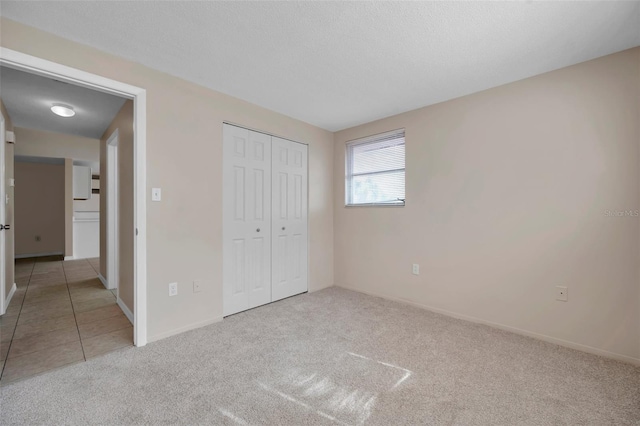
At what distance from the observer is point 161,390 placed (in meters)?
1.67

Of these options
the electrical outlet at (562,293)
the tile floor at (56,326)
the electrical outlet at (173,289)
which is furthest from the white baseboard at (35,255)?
the electrical outlet at (562,293)

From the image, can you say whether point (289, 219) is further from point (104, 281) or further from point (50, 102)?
point (104, 281)

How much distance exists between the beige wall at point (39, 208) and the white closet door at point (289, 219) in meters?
6.35

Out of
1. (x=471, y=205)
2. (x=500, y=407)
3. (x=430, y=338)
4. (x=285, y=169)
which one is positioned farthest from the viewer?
(x=285, y=169)

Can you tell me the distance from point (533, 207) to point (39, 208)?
944 cm

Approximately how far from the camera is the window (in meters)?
3.39

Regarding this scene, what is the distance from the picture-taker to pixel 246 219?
3.03 meters

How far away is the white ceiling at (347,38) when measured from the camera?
161 cm

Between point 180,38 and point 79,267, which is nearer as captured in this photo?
point 180,38

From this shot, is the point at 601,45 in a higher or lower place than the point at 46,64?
higher

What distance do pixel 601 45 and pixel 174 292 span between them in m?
3.83

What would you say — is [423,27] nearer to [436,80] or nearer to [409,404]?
[436,80]

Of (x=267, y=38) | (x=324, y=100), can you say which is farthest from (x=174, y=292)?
(x=324, y=100)

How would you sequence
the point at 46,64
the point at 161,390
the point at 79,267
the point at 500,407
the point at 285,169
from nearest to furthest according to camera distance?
1. the point at 500,407
2. the point at 161,390
3. the point at 46,64
4. the point at 285,169
5. the point at 79,267
